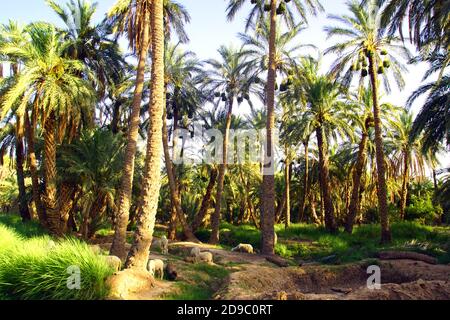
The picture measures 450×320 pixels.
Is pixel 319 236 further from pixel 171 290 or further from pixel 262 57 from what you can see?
pixel 171 290

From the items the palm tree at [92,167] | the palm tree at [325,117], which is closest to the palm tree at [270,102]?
the palm tree at [325,117]

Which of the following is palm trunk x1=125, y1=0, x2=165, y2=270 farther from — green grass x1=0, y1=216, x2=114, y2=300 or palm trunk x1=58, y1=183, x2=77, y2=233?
palm trunk x1=58, y1=183, x2=77, y2=233

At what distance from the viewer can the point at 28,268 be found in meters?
8.36

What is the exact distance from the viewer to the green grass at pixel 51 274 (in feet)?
25.6

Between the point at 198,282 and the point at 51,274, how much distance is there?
407cm

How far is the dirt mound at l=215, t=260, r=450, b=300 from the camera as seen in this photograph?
8.02 metres

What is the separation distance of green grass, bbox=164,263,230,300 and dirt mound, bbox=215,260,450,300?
24.9 inches

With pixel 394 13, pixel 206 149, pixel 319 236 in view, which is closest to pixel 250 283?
pixel 394 13

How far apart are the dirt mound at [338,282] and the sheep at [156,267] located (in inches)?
77.1

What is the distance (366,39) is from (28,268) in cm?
2090

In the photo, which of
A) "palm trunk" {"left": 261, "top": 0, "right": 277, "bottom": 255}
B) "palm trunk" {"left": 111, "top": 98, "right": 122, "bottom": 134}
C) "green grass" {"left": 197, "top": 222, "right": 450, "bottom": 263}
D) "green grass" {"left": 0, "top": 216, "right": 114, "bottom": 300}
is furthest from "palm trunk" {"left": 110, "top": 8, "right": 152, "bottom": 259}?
"palm trunk" {"left": 111, "top": 98, "right": 122, "bottom": 134}

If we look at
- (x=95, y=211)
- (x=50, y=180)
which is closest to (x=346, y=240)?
(x=95, y=211)

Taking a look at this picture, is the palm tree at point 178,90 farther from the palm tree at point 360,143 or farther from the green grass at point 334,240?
the palm tree at point 360,143
